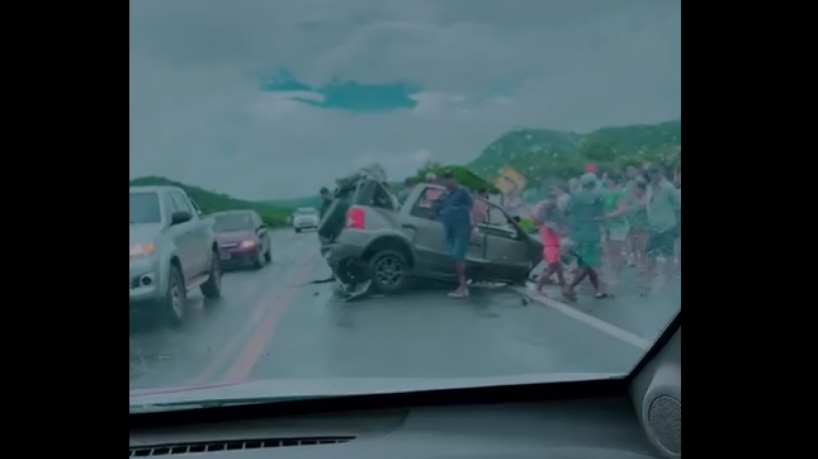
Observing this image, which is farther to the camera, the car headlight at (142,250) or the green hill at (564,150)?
the green hill at (564,150)

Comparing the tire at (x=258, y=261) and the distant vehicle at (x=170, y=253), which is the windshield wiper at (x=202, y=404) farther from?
the tire at (x=258, y=261)

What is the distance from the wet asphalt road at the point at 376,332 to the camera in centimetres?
258

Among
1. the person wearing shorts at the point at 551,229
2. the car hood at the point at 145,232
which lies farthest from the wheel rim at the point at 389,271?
the car hood at the point at 145,232

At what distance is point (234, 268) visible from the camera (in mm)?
2695

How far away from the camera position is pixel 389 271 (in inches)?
111

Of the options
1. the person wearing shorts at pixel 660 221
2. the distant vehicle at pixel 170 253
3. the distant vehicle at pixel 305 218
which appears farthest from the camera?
the distant vehicle at pixel 305 218

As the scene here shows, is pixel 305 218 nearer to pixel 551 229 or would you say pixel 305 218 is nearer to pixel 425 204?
pixel 425 204

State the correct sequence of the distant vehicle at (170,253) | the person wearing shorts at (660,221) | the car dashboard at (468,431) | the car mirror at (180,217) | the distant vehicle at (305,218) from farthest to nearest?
1. the distant vehicle at (305,218)
2. the person wearing shorts at (660,221)
3. the car mirror at (180,217)
4. the distant vehicle at (170,253)
5. the car dashboard at (468,431)

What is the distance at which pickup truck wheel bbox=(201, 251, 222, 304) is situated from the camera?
262 centimetres

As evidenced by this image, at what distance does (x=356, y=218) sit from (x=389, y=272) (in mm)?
201

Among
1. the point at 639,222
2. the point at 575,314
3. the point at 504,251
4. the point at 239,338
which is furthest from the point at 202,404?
the point at 639,222

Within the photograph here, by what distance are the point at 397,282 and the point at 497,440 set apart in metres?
0.67
